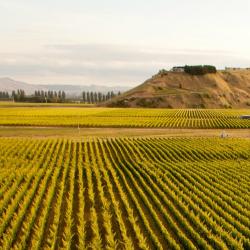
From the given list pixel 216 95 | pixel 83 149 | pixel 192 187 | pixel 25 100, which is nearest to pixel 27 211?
pixel 192 187

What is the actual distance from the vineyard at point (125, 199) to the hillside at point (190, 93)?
351ft

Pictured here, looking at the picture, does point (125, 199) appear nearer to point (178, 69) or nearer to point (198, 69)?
point (198, 69)

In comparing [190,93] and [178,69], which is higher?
[178,69]

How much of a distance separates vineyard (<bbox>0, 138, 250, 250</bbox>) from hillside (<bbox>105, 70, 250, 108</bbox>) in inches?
4208

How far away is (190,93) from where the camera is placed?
150 metres

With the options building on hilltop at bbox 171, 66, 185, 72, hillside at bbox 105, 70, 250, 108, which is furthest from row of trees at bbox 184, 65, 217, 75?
building on hilltop at bbox 171, 66, 185, 72

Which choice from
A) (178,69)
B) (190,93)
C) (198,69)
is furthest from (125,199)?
(178,69)

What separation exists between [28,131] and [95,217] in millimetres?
40119

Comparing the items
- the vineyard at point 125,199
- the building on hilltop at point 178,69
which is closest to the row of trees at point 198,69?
the building on hilltop at point 178,69

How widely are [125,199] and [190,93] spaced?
13217 centimetres

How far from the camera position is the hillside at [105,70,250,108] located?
142875mm

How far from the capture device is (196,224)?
57.6ft

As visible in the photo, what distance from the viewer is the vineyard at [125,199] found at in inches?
627

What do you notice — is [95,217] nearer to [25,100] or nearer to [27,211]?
[27,211]
